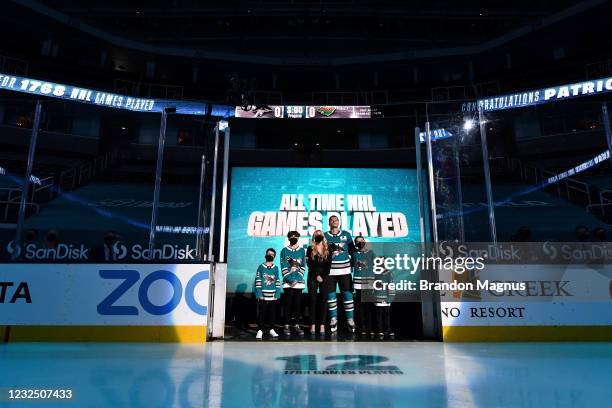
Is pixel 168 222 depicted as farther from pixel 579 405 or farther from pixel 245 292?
pixel 579 405

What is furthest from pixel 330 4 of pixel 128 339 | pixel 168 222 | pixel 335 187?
pixel 128 339

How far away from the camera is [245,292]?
290 inches

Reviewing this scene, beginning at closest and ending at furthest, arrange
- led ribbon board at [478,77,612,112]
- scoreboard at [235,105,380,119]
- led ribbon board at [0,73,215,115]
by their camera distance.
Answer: led ribbon board at [478,77,612,112] → led ribbon board at [0,73,215,115] → scoreboard at [235,105,380,119]

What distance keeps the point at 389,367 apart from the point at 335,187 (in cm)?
545

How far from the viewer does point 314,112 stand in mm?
15297

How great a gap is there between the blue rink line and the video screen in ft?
11.9

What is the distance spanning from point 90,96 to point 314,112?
29.5ft

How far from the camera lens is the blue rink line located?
230 centimetres

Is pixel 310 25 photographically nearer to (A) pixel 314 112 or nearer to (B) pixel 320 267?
(A) pixel 314 112

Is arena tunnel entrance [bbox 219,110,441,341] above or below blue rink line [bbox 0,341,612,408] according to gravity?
above

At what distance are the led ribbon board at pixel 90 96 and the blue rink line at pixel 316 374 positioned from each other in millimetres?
10598

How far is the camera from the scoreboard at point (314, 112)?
568 inches

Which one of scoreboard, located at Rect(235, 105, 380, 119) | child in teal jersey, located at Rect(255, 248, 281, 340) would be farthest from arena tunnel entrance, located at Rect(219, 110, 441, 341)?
scoreboard, located at Rect(235, 105, 380, 119)

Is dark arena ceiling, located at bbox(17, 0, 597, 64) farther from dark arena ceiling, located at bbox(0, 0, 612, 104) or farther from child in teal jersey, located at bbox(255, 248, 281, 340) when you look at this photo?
child in teal jersey, located at bbox(255, 248, 281, 340)
